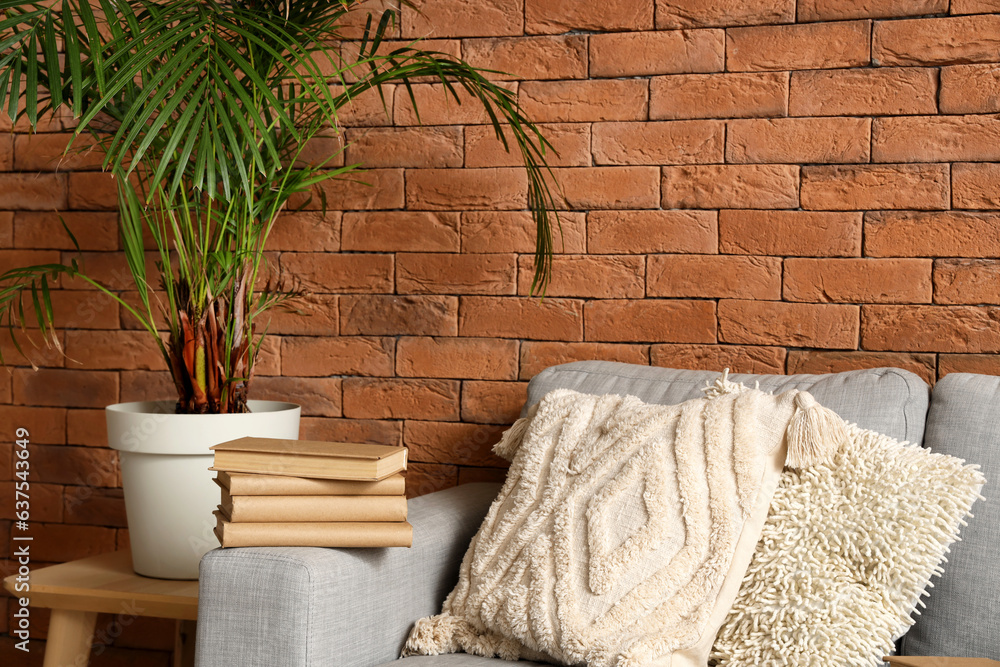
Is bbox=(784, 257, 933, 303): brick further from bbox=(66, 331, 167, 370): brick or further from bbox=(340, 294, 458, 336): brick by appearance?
bbox=(66, 331, 167, 370): brick

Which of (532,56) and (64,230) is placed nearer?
(532,56)

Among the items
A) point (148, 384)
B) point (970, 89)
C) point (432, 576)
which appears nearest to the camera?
point (432, 576)

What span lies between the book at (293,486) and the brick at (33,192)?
1.25 m

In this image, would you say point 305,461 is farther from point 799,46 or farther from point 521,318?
point 799,46

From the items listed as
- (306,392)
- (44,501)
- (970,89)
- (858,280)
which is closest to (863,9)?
(970,89)

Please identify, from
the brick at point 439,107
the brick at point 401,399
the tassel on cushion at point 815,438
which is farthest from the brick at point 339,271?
the tassel on cushion at point 815,438

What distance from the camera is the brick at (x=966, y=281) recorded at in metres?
1.62

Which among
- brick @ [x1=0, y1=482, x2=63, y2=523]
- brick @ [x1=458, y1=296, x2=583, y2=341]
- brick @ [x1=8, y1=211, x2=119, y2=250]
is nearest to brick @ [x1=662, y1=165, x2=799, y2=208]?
brick @ [x1=458, y1=296, x2=583, y2=341]

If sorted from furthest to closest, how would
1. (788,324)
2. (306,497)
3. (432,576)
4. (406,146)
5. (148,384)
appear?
(148,384), (406,146), (788,324), (432,576), (306,497)

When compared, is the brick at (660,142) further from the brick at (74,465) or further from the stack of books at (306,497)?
the brick at (74,465)

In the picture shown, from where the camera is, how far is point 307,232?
77.8 inches

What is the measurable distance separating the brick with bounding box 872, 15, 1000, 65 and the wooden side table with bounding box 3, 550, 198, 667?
167cm

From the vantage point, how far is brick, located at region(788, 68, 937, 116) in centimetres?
165

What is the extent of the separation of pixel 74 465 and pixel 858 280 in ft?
6.19
